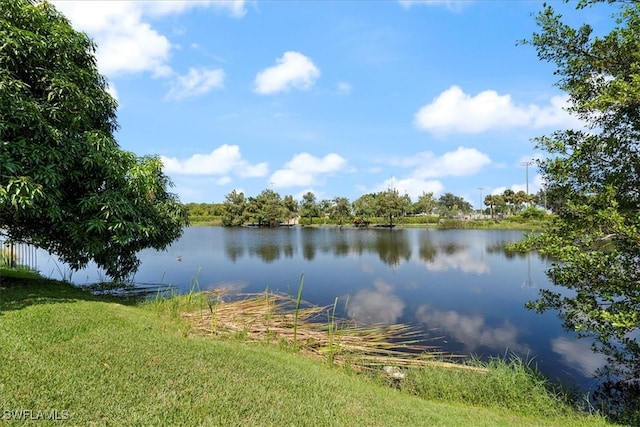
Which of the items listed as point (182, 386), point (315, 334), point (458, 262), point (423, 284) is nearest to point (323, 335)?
point (315, 334)

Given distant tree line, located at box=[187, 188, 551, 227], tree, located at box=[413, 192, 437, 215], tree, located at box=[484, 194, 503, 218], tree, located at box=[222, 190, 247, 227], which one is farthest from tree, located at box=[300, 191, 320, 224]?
tree, located at box=[484, 194, 503, 218]

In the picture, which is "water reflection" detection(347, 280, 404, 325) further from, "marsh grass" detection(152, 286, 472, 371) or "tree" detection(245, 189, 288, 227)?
"tree" detection(245, 189, 288, 227)

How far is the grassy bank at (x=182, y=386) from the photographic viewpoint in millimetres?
3887

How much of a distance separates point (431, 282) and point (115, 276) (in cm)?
1444

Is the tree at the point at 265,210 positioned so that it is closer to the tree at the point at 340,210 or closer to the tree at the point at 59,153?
the tree at the point at 340,210

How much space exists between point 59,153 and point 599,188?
11027mm

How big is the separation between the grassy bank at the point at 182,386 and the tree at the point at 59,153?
2.37 metres

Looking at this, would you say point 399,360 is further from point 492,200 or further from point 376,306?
point 492,200

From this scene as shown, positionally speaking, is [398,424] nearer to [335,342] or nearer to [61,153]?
[335,342]

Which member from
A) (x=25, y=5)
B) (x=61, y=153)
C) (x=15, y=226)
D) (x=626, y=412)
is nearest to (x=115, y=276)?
(x=15, y=226)

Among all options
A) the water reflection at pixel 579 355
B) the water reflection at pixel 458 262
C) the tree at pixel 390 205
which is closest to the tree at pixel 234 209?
the tree at pixel 390 205

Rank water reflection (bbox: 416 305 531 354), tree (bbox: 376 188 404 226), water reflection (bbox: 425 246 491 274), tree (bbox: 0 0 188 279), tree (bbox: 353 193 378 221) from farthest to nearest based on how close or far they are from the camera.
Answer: tree (bbox: 353 193 378 221) → tree (bbox: 376 188 404 226) → water reflection (bbox: 425 246 491 274) → water reflection (bbox: 416 305 531 354) → tree (bbox: 0 0 188 279)

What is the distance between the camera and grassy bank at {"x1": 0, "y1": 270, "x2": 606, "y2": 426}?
389 centimetres

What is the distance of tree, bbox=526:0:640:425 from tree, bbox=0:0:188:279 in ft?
32.3
